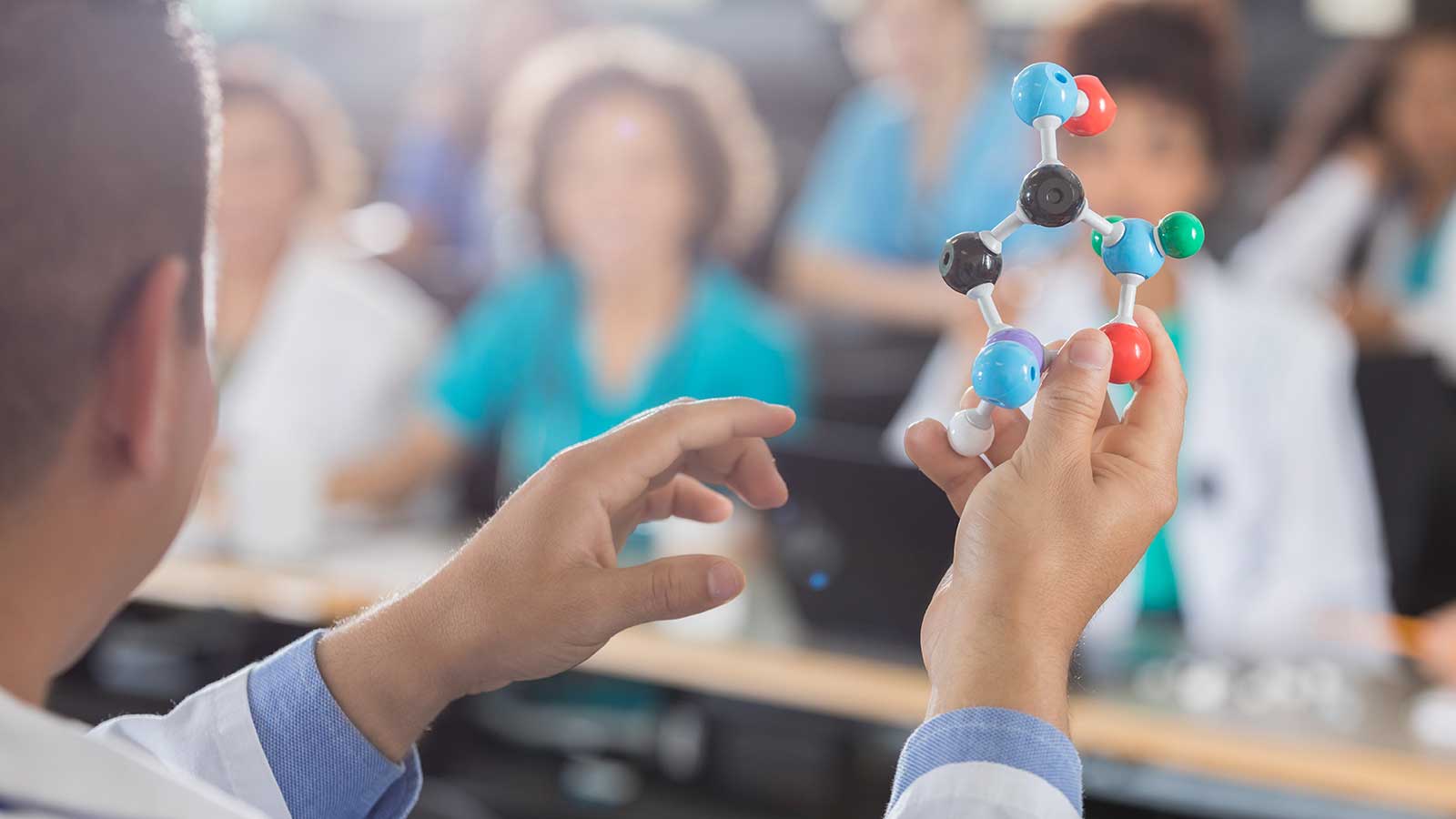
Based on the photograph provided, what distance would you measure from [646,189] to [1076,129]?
1499 mm

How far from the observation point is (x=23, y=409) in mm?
437

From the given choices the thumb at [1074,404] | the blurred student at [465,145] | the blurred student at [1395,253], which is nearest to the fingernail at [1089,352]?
the thumb at [1074,404]

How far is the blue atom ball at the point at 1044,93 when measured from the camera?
0.50 metres

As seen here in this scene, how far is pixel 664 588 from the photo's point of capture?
558 millimetres

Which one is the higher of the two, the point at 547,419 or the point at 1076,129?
the point at 547,419

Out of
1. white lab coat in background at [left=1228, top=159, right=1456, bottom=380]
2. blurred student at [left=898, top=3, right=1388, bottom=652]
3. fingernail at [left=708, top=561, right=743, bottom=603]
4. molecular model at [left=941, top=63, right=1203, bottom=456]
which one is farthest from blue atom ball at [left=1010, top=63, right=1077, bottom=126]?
white lab coat in background at [left=1228, top=159, right=1456, bottom=380]

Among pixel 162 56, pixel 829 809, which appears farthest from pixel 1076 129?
pixel 829 809

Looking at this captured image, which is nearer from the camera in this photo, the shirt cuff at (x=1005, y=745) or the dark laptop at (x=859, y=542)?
the shirt cuff at (x=1005, y=745)

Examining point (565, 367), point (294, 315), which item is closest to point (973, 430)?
point (565, 367)

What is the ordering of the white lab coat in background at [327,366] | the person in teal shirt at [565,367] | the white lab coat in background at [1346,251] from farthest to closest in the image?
the white lab coat in background at [327,366] → the person in teal shirt at [565,367] → the white lab coat in background at [1346,251]

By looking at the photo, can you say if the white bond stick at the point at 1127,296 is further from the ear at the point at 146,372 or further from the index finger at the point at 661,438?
the ear at the point at 146,372

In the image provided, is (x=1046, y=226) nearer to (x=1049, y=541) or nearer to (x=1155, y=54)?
(x=1049, y=541)

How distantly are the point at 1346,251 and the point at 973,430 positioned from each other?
1765 millimetres

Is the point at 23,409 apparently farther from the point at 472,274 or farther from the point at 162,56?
the point at 472,274
